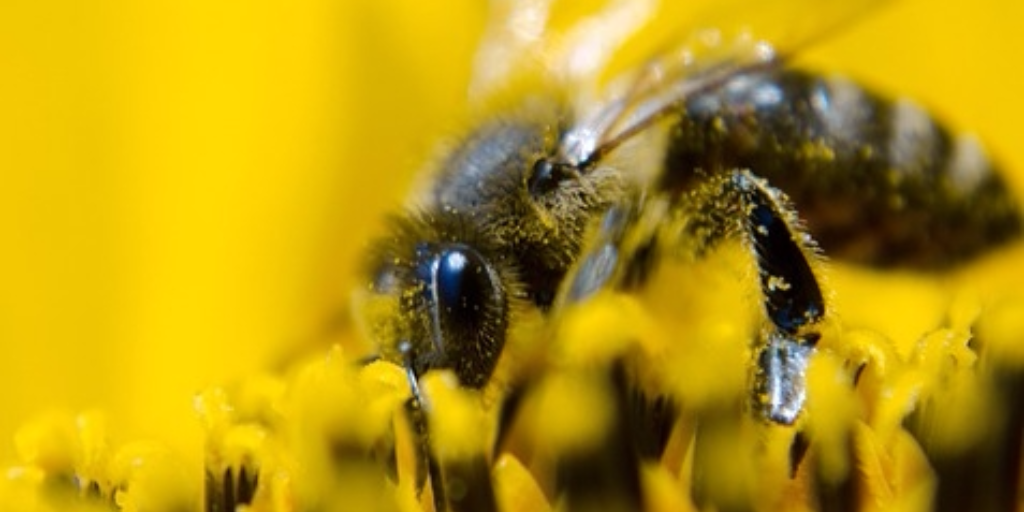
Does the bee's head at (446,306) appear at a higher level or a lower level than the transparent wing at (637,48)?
lower

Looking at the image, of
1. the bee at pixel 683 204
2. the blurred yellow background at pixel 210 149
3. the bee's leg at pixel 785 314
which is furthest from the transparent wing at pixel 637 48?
the blurred yellow background at pixel 210 149

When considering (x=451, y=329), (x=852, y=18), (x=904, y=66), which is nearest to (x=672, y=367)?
(x=451, y=329)

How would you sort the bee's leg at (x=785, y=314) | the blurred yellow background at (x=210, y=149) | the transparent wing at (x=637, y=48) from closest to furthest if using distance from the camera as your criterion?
the bee's leg at (x=785, y=314) < the transparent wing at (x=637, y=48) < the blurred yellow background at (x=210, y=149)

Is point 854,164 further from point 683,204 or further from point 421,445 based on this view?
point 421,445

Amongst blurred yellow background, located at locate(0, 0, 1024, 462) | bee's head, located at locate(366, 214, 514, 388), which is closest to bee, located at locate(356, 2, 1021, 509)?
bee's head, located at locate(366, 214, 514, 388)

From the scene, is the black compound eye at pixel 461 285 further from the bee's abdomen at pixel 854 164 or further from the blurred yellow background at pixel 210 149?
the blurred yellow background at pixel 210 149

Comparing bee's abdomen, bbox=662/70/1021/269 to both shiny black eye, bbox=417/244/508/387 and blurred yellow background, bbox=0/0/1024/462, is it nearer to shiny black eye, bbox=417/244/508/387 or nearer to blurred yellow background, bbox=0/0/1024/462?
shiny black eye, bbox=417/244/508/387

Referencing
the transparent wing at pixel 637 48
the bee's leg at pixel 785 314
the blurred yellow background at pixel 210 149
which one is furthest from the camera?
the blurred yellow background at pixel 210 149

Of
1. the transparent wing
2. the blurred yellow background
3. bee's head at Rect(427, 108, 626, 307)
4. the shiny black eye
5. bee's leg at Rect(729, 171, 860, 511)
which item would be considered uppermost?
the blurred yellow background
